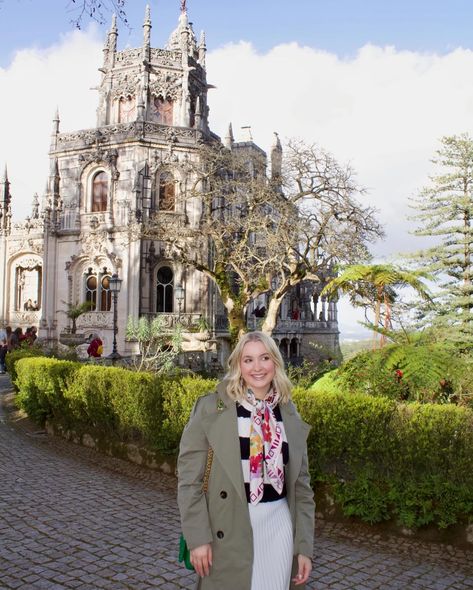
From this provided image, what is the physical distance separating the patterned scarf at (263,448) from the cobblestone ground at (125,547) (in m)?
0.60

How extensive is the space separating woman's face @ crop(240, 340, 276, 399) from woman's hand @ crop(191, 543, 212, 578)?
0.93m

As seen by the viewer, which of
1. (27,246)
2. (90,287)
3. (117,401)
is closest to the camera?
(117,401)

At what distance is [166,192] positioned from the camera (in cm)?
3097

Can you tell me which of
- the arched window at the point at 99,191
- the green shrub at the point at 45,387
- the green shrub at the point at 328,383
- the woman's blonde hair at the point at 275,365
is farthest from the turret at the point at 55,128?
the woman's blonde hair at the point at 275,365

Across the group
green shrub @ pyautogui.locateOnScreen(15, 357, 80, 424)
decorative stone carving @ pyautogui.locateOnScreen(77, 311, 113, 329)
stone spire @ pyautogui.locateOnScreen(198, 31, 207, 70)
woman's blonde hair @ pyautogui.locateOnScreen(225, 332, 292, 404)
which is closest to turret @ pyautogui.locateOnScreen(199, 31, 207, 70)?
stone spire @ pyautogui.locateOnScreen(198, 31, 207, 70)

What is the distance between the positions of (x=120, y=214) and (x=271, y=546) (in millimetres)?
28813

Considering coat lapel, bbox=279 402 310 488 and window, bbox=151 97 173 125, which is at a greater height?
window, bbox=151 97 173 125

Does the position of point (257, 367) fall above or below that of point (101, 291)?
below

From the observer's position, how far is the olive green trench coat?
325 centimetres

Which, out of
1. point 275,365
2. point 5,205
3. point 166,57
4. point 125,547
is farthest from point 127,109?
point 275,365

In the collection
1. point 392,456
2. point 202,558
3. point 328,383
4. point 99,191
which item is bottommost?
point 392,456

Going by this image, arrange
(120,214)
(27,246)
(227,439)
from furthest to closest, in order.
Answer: (27,246), (120,214), (227,439)

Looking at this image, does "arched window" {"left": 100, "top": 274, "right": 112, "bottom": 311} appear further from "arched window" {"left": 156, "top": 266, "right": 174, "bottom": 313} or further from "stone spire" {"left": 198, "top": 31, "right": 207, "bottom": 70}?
"stone spire" {"left": 198, "top": 31, "right": 207, "bottom": 70}

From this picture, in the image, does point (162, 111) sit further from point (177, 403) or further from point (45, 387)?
point (177, 403)
